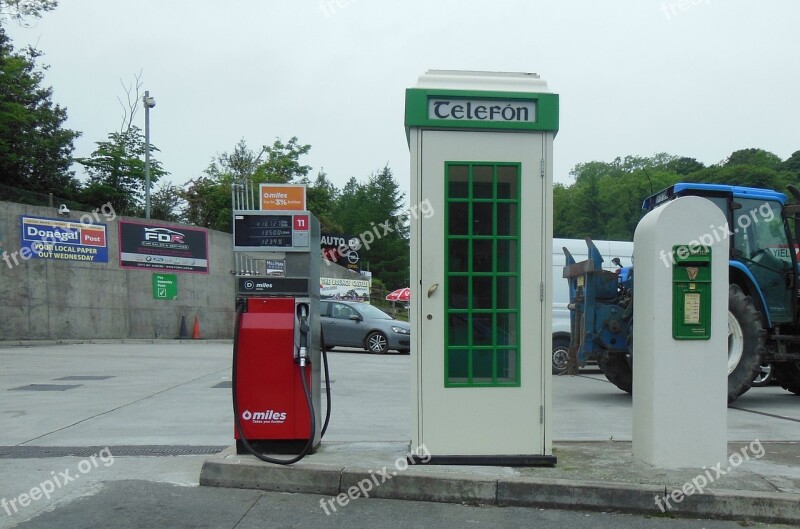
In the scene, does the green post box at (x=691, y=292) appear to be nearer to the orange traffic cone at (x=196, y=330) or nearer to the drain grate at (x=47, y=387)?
the drain grate at (x=47, y=387)

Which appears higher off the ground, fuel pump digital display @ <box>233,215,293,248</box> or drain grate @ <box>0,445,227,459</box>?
fuel pump digital display @ <box>233,215,293,248</box>

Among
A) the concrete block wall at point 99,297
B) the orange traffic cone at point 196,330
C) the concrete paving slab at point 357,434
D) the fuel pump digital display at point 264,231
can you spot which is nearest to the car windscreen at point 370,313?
the concrete paving slab at point 357,434

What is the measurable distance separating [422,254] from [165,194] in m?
47.6

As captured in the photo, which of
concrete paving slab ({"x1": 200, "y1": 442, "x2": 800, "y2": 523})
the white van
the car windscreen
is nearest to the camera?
concrete paving slab ({"x1": 200, "y1": 442, "x2": 800, "y2": 523})

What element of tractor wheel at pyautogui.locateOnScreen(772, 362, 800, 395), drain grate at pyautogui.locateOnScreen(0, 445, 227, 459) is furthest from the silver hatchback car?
drain grate at pyautogui.locateOnScreen(0, 445, 227, 459)

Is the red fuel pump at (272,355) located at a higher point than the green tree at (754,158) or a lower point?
lower

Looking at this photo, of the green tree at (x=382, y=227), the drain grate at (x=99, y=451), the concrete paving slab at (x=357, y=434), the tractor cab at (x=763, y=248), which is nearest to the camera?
the concrete paving slab at (x=357, y=434)

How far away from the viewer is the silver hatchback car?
2000 centimetres

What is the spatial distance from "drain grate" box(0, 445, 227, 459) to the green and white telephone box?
2318 mm

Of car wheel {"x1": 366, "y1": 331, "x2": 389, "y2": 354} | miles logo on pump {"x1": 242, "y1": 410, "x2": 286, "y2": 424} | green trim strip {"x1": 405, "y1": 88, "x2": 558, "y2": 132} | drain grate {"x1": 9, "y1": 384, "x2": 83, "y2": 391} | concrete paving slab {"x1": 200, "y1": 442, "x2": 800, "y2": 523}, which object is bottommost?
car wheel {"x1": 366, "y1": 331, "x2": 389, "y2": 354}

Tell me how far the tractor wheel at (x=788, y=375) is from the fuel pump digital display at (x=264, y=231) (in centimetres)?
877

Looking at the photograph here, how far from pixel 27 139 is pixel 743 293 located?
34.6 metres

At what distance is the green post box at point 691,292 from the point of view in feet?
18.7

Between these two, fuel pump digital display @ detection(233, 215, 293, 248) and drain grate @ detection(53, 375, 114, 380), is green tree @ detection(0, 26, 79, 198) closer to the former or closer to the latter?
drain grate @ detection(53, 375, 114, 380)
